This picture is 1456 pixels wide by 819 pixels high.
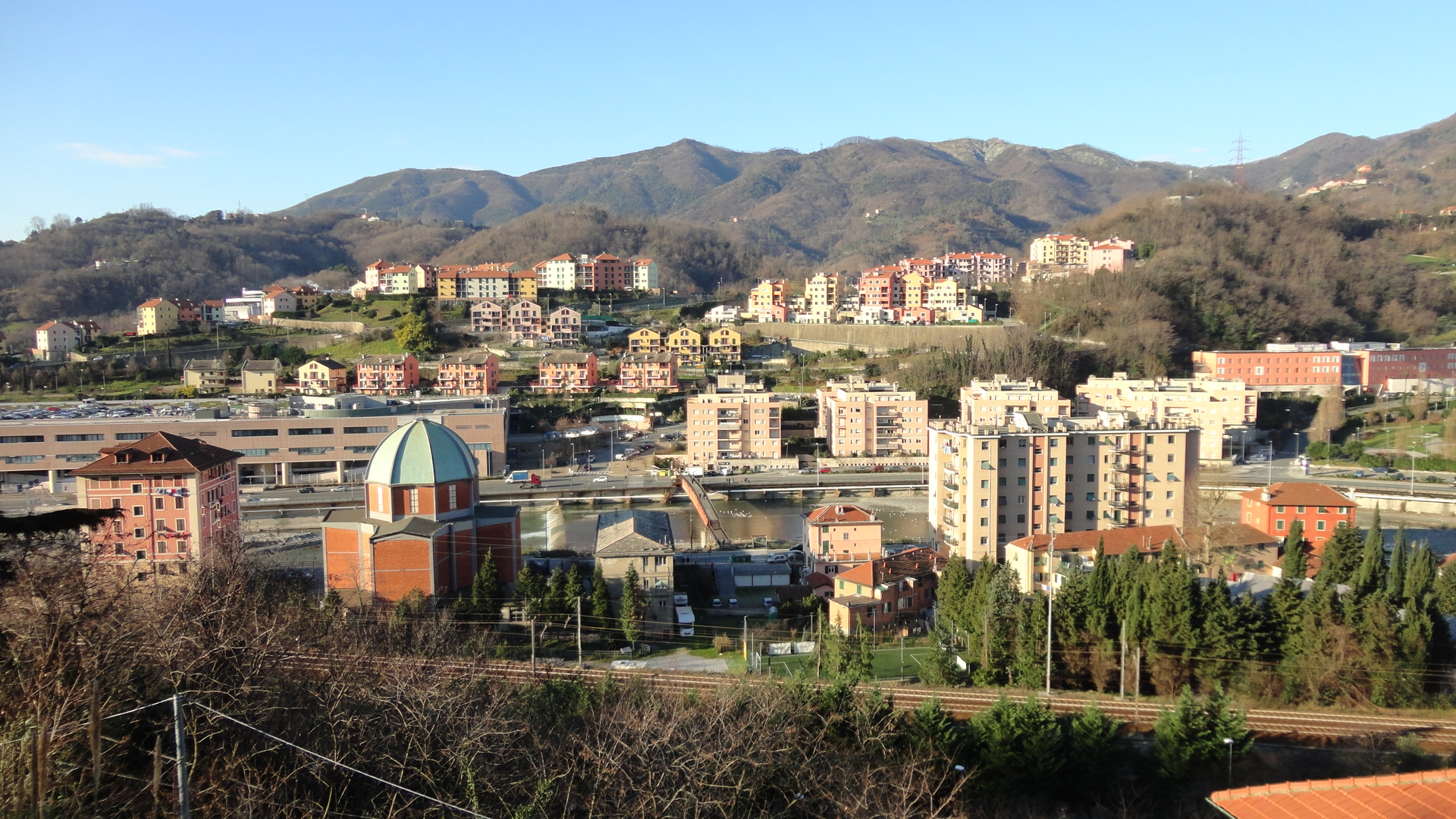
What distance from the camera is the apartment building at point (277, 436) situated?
1694cm

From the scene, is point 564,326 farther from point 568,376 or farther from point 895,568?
point 895,568

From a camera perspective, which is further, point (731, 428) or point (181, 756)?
point (731, 428)

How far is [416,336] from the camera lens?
24359 millimetres

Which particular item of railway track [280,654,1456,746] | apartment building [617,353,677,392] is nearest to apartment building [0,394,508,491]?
apartment building [617,353,677,392]

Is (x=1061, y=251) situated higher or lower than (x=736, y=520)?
higher

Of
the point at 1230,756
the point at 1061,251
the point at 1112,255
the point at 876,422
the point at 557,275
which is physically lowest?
the point at 1230,756

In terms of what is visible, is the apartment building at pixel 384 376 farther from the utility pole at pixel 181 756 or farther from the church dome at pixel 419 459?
the utility pole at pixel 181 756

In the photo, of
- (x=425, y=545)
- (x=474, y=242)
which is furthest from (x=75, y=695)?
(x=474, y=242)

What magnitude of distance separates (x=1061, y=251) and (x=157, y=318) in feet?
88.4

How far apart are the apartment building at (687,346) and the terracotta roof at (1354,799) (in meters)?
22.1

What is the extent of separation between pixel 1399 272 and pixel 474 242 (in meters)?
32.9

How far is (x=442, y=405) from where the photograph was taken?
19750mm

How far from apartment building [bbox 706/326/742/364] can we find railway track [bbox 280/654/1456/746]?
59.9 ft

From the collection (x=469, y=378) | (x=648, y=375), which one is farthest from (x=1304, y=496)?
(x=469, y=378)
